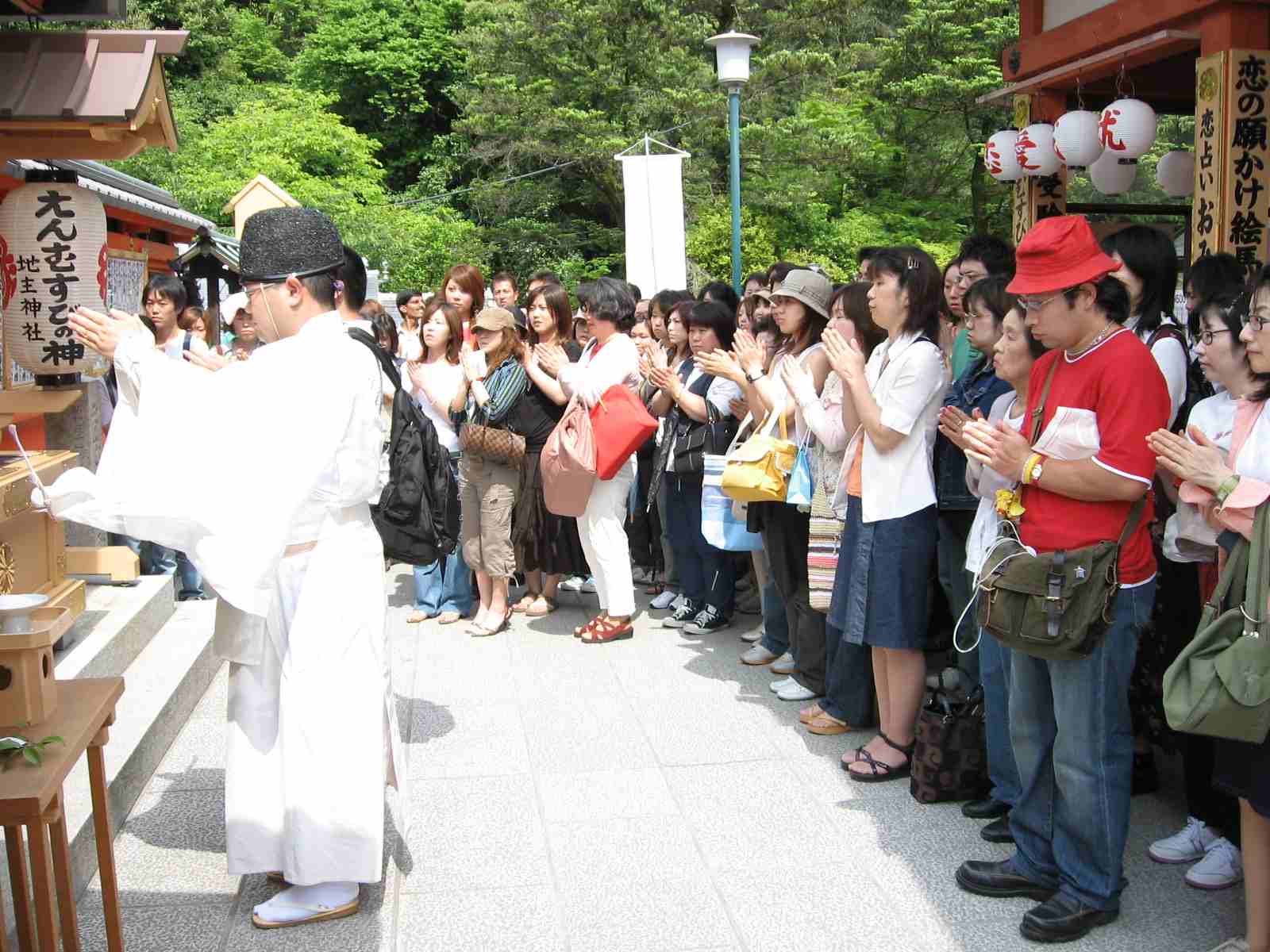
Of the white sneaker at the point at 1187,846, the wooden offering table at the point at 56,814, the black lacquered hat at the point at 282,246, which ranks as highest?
the black lacquered hat at the point at 282,246

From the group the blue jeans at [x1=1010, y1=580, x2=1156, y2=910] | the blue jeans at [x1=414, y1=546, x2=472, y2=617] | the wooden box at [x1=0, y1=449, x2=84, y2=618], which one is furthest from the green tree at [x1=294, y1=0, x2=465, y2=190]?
the blue jeans at [x1=1010, y1=580, x2=1156, y2=910]

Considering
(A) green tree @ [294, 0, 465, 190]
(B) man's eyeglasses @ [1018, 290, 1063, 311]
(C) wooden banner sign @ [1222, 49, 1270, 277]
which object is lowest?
(B) man's eyeglasses @ [1018, 290, 1063, 311]

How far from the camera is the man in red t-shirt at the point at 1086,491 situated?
10.1 feet

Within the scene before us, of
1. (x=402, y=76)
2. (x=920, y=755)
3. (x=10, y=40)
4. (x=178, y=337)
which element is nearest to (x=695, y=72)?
(x=402, y=76)

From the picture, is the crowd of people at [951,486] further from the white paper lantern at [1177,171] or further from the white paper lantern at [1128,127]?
the white paper lantern at [1177,171]

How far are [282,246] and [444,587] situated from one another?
3.94 metres

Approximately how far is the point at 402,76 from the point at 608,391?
2893cm

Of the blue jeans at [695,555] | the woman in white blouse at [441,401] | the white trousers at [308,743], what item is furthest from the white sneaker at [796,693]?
the white trousers at [308,743]

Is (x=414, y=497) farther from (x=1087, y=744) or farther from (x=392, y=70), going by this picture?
(x=392, y=70)

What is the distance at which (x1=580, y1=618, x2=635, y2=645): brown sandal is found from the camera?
6457mm

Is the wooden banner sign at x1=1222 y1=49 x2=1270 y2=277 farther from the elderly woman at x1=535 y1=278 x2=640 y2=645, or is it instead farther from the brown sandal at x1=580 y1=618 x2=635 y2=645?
the brown sandal at x1=580 y1=618 x2=635 y2=645

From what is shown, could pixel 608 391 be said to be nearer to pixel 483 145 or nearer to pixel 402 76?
pixel 483 145

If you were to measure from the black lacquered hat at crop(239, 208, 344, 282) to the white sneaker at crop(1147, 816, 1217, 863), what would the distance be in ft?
10.6

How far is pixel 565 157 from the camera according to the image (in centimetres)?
2516
